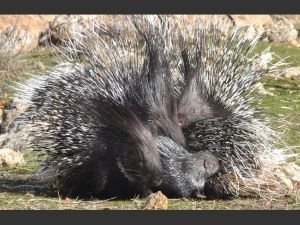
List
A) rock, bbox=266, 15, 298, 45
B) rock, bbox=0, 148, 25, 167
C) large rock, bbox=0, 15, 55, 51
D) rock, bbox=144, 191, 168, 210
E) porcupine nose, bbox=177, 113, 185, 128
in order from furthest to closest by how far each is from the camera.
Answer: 1. rock, bbox=266, 15, 298, 45
2. large rock, bbox=0, 15, 55, 51
3. rock, bbox=0, 148, 25, 167
4. porcupine nose, bbox=177, 113, 185, 128
5. rock, bbox=144, 191, 168, 210

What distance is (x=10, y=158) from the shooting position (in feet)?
19.4

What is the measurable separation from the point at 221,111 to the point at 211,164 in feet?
1.02

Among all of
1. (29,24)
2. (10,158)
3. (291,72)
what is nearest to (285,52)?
(291,72)

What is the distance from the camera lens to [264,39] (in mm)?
10953

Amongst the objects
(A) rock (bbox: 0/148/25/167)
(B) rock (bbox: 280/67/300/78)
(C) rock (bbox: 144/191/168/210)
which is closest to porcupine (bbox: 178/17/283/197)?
(C) rock (bbox: 144/191/168/210)

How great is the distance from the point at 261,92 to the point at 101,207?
3.11 meters

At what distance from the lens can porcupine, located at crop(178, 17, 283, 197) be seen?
4844 millimetres

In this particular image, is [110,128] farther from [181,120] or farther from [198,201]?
[198,201]

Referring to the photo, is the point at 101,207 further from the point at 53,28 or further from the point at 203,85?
the point at 53,28

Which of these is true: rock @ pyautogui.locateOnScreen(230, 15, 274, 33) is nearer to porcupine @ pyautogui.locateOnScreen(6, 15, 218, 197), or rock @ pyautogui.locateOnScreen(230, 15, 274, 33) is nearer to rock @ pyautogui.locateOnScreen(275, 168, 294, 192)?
rock @ pyautogui.locateOnScreen(275, 168, 294, 192)

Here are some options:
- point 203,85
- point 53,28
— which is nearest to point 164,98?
point 203,85

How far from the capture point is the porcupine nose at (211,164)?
4.80m

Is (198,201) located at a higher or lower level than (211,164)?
lower

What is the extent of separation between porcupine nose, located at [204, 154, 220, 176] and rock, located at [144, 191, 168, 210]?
1.32 feet
